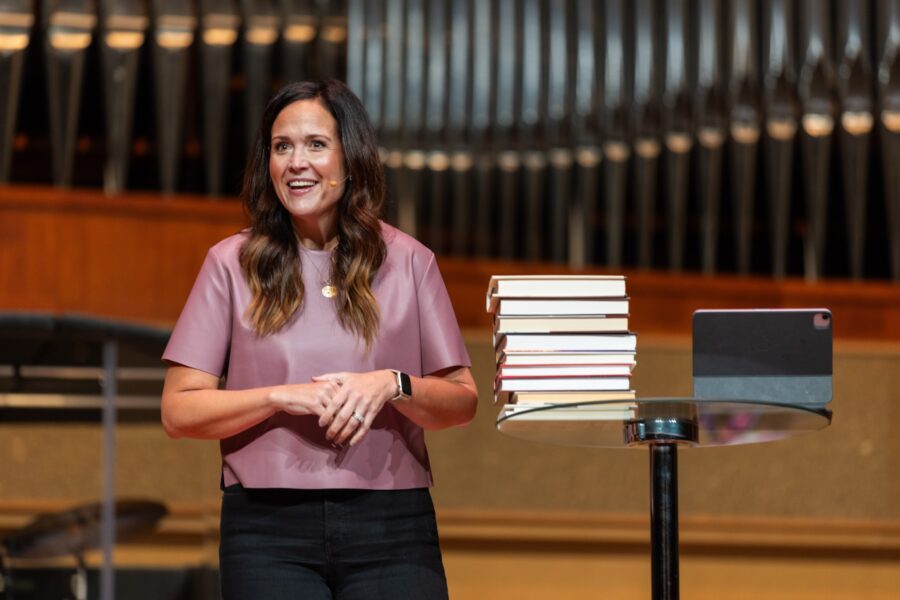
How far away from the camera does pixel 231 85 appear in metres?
5.52

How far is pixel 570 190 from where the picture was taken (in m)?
5.47

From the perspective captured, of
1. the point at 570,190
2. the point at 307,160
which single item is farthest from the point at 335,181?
the point at 570,190

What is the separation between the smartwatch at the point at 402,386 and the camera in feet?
7.23

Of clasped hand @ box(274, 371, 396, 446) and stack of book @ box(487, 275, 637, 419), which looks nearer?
clasped hand @ box(274, 371, 396, 446)

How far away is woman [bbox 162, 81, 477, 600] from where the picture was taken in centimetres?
220

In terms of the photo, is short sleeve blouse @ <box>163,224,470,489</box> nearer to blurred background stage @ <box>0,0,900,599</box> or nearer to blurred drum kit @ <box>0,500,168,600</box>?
blurred drum kit @ <box>0,500,168,600</box>

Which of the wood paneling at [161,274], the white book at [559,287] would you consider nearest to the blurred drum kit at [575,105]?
the wood paneling at [161,274]

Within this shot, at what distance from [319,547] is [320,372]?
26cm

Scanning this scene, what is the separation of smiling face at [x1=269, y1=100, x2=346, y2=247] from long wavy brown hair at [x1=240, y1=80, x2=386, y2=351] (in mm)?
14

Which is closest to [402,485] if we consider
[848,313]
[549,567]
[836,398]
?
[549,567]

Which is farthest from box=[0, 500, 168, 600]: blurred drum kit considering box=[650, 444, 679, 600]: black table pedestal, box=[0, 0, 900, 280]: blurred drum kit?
box=[0, 0, 900, 280]: blurred drum kit

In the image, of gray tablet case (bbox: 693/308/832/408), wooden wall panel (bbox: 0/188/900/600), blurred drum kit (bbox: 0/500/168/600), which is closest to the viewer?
gray tablet case (bbox: 693/308/832/408)

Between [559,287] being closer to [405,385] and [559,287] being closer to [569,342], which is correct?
[569,342]

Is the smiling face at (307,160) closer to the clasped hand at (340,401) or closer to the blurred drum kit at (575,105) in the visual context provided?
the clasped hand at (340,401)
